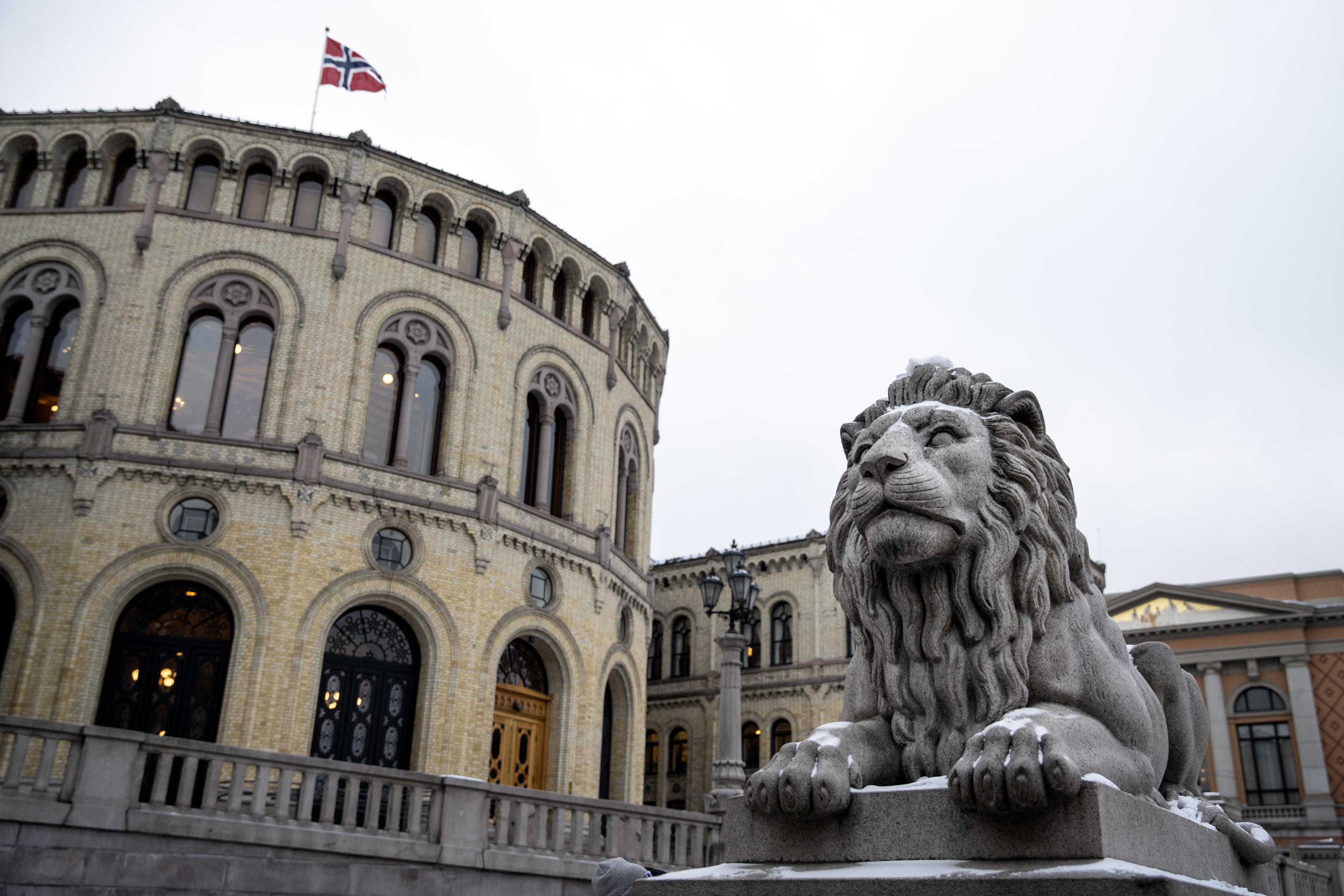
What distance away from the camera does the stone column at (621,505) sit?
2777 cm

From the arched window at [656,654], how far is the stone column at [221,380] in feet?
80.7

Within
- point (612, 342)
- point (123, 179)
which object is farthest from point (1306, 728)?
point (123, 179)

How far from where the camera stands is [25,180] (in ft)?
75.8

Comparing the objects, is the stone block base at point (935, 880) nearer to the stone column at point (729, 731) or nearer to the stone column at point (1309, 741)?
the stone column at point (729, 731)

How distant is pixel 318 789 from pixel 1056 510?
1722 centimetres

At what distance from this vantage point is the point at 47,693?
59.5ft

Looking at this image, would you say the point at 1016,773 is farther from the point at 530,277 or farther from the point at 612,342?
the point at 612,342

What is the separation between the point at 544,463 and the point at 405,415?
3.61 metres

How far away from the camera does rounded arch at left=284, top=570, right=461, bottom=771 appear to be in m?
19.3

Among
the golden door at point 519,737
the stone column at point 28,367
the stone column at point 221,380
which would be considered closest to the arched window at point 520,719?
the golden door at point 519,737

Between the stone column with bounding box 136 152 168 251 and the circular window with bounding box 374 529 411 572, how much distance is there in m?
7.69

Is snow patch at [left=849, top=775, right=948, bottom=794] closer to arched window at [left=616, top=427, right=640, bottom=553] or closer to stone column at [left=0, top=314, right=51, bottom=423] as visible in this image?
stone column at [left=0, top=314, right=51, bottom=423]

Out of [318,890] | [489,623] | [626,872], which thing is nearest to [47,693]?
[489,623]

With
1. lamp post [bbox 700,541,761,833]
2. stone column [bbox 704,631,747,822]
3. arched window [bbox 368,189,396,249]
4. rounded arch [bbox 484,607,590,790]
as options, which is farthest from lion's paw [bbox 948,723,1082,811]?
arched window [bbox 368,189,396,249]
